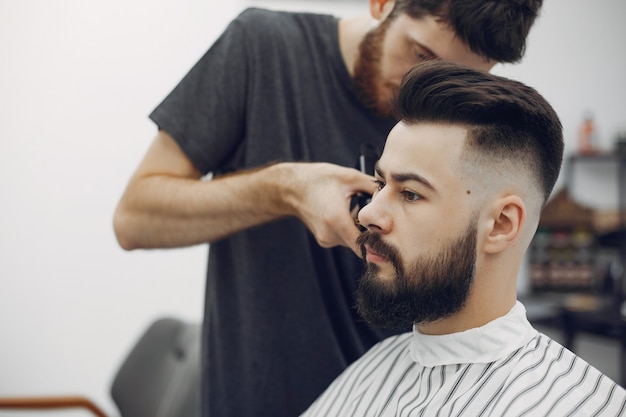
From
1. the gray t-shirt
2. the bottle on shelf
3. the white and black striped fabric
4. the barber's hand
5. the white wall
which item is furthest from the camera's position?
the bottle on shelf

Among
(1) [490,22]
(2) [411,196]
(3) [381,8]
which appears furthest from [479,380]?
(3) [381,8]

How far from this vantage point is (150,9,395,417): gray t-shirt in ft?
4.24

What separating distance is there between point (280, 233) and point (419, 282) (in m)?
0.42

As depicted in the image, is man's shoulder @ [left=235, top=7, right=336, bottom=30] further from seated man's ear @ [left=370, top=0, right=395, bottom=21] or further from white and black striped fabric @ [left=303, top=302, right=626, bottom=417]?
white and black striped fabric @ [left=303, top=302, right=626, bottom=417]

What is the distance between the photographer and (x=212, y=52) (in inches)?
51.1

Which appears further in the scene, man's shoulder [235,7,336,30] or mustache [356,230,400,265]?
man's shoulder [235,7,336,30]

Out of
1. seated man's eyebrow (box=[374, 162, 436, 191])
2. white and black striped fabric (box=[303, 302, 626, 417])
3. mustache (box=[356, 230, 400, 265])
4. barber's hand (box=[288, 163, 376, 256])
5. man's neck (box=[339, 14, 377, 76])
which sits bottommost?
white and black striped fabric (box=[303, 302, 626, 417])

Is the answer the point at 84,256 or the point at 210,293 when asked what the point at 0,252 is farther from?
the point at 210,293

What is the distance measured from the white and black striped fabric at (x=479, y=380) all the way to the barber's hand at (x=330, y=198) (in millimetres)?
257

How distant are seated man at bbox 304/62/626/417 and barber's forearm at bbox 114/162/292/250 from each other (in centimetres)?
24

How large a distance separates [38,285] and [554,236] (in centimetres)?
314

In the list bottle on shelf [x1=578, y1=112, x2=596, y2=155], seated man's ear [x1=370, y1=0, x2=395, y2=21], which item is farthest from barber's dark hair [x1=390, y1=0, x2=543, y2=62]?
bottle on shelf [x1=578, y1=112, x2=596, y2=155]

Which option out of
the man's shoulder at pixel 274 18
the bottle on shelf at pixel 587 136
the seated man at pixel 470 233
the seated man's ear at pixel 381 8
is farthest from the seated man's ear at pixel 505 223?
the bottle on shelf at pixel 587 136

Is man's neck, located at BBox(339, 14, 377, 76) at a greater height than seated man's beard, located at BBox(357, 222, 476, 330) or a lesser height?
greater
